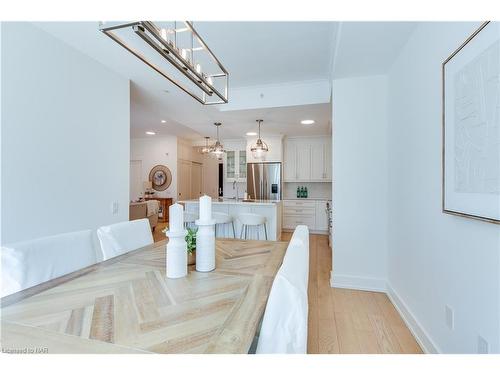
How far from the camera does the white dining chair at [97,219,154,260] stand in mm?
1763

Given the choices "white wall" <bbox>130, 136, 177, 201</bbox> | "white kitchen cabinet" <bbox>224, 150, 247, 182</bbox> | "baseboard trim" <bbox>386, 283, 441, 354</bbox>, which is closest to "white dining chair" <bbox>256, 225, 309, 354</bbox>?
"baseboard trim" <bbox>386, 283, 441, 354</bbox>

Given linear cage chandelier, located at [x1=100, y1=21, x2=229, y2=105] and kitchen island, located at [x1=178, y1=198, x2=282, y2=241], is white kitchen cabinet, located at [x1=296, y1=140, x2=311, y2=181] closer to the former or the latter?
kitchen island, located at [x1=178, y1=198, x2=282, y2=241]

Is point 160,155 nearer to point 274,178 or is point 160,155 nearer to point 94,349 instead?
point 274,178

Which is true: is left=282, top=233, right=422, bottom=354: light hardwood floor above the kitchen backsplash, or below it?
below

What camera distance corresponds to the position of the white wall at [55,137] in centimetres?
194

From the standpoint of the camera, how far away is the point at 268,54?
2.80 metres

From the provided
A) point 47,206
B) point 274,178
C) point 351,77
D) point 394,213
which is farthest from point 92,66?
point 274,178

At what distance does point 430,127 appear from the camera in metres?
1.75

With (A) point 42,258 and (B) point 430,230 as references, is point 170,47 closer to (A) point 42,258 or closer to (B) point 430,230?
(A) point 42,258

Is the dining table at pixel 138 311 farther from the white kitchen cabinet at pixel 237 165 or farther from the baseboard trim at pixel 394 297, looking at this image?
the white kitchen cabinet at pixel 237 165

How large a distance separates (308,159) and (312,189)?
812 millimetres

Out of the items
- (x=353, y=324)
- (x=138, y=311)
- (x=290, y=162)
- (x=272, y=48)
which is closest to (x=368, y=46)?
(x=272, y=48)

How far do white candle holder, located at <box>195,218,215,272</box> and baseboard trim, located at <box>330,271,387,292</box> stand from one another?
2035 mm

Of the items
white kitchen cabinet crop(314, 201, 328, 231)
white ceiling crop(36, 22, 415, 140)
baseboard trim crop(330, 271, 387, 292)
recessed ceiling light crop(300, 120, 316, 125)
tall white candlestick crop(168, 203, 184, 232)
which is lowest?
baseboard trim crop(330, 271, 387, 292)
